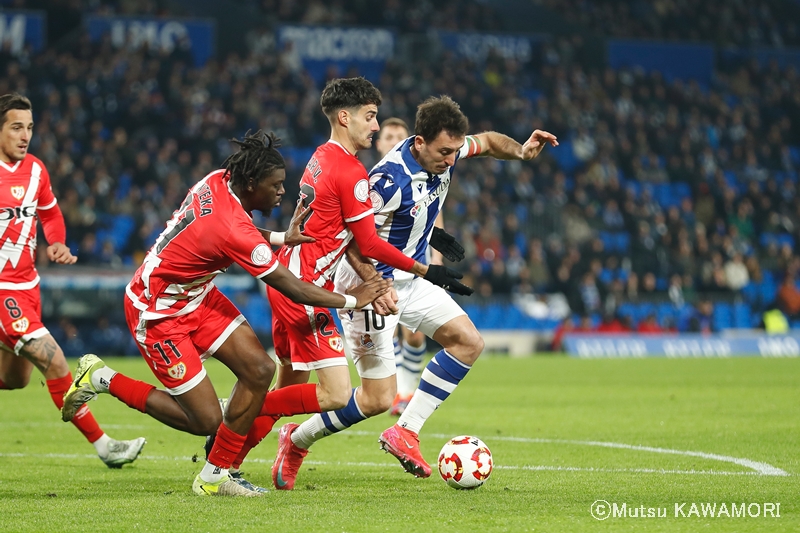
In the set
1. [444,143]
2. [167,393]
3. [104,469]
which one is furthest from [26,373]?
[444,143]

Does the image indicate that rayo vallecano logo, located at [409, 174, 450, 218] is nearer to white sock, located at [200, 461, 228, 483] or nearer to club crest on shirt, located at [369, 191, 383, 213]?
club crest on shirt, located at [369, 191, 383, 213]

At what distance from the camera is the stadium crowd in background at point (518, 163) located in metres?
22.6

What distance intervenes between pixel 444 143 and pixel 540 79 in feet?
83.1

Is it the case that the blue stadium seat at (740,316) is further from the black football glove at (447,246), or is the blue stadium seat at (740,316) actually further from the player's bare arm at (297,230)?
the player's bare arm at (297,230)

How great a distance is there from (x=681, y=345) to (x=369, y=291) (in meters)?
18.0

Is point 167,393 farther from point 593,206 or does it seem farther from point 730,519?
point 593,206

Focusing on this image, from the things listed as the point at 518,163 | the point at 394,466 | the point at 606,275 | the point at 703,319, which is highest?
the point at 394,466

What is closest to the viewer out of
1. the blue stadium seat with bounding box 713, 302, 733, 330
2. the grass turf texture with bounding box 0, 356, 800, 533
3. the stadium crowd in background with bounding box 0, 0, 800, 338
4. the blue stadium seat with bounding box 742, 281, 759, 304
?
the grass turf texture with bounding box 0, 356, 800, 533

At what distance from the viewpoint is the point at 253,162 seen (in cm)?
605

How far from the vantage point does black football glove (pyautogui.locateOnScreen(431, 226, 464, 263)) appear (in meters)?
6.99

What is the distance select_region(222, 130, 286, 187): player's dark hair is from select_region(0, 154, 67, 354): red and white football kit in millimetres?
2530

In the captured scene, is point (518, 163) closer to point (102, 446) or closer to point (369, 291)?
point (102, 446)

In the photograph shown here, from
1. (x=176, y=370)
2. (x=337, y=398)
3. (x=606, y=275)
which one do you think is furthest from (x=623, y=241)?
(x=176, y=370)

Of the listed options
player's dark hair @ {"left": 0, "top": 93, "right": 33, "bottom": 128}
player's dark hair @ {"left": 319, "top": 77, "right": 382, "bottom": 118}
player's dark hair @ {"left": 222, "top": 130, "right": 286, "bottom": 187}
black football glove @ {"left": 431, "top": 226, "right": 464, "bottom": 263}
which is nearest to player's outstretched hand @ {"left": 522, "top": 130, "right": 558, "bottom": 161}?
black football glove @ {"left": 431, "top": 226, "right": 464, "bottom": 263}
